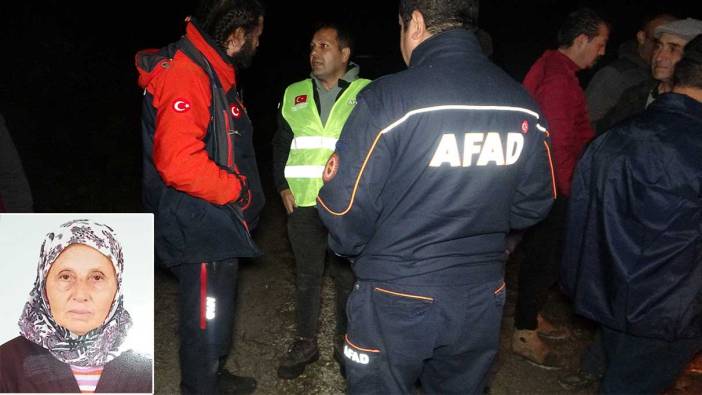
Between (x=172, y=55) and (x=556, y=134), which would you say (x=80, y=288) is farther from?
(x=556, y=134)

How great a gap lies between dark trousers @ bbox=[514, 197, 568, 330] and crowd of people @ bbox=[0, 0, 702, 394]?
0.89 metres

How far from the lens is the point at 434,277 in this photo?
2.25 metres

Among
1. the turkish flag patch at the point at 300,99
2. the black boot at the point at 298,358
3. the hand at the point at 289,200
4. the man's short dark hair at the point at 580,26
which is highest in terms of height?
the man's short dark hair at the point at 580,26

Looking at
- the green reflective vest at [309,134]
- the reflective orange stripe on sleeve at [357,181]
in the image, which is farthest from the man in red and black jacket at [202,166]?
the reflective orange stripe on sleeve at [357,181]

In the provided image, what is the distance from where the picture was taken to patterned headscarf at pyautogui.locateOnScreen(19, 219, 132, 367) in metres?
2.64

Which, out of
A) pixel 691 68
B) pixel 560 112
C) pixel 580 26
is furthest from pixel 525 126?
pixel 580 26

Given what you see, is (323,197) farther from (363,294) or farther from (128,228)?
(128,228)

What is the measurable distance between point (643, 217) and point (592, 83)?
1.83 metres

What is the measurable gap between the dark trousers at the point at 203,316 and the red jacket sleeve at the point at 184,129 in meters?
0.41

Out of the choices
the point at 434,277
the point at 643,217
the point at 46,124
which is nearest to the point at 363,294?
the point at 434,277

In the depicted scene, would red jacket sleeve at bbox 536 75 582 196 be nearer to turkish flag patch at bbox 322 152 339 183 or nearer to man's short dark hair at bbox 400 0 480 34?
man's short dark hair at bbox 400 0 480 34

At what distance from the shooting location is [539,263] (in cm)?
386

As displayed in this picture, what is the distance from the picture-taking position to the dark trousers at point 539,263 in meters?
3.78

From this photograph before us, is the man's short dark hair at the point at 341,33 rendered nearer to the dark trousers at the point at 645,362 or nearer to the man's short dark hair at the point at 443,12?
the man's short dark hair at the point at 443,12
